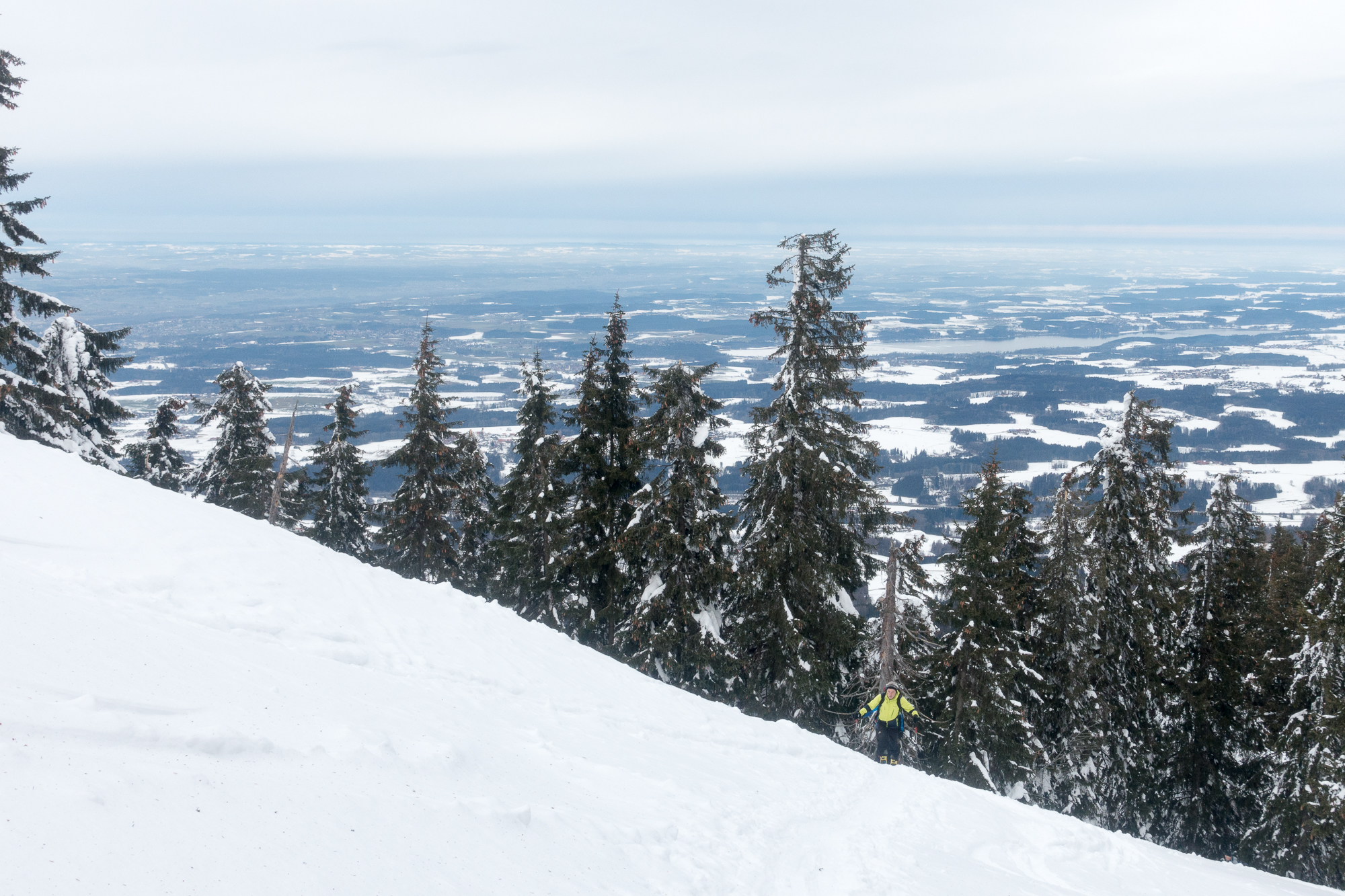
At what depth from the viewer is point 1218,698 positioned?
1755cm

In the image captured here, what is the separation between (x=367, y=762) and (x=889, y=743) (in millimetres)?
8917

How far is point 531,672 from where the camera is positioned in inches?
420

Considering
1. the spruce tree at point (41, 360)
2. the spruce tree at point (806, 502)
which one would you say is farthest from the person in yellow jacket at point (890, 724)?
the spruce tree at point (41, 360)

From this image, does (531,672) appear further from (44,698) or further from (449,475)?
(449,475)

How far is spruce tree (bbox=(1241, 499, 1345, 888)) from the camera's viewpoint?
1402cm

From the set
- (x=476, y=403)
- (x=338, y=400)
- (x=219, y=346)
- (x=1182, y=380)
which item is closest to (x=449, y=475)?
(x=338, y=400)

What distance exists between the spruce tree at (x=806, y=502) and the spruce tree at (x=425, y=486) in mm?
11518

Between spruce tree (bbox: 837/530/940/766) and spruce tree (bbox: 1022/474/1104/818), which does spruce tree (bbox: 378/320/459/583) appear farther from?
spruce tree (bbox: 1022/474/1104/818)

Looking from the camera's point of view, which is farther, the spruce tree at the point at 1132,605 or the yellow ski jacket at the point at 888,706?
the spruce tree at the point at 1132,605

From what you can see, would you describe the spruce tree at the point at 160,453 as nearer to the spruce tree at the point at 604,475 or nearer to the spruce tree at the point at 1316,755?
the spruce tree at the point at 604,475

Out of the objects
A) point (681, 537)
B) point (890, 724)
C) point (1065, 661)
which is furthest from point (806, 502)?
point (1065, 661)

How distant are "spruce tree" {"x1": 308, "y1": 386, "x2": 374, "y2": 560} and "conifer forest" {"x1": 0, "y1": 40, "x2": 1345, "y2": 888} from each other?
27.0 ft

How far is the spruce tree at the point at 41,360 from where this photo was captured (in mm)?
17609

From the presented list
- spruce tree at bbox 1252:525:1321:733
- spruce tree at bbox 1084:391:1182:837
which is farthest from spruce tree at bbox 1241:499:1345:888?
spruce tree at bbox 1084:391:1182:837
